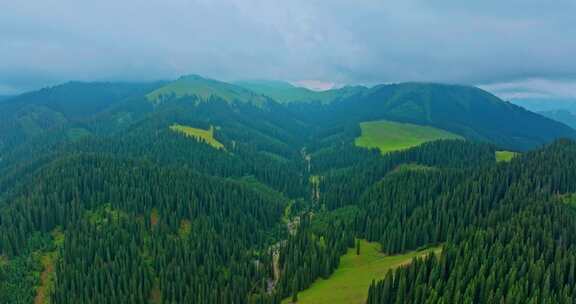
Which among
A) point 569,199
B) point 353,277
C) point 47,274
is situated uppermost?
point 569,199

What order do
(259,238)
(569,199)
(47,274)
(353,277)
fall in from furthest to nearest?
(259,238), (569,199), (47,274), (353,277)

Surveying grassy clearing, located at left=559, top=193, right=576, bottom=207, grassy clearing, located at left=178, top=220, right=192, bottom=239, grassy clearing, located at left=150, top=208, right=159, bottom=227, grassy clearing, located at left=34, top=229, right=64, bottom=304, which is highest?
grassy clearing, located at left=559, top=193, right=576, bottom=207

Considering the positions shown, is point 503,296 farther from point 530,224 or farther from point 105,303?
point 105,303

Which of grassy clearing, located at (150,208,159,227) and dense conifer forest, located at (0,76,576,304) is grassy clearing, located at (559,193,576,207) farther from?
grassy clearing, located at (150,208,159,227)

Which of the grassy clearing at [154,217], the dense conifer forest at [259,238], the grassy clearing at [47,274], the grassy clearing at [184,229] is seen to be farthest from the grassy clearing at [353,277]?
the grassy clearing at [47,274]

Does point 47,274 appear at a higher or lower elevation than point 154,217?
lower

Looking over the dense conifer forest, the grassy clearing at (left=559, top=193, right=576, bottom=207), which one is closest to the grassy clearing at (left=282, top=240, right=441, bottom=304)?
the dense conifer forest

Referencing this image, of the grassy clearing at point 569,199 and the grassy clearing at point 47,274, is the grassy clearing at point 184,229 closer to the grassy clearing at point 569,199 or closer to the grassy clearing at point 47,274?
the grassy clearing at point 47,274

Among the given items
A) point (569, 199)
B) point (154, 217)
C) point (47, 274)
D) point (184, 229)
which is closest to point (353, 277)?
point (184, 229)

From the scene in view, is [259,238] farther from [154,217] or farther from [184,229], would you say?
[154,217]
